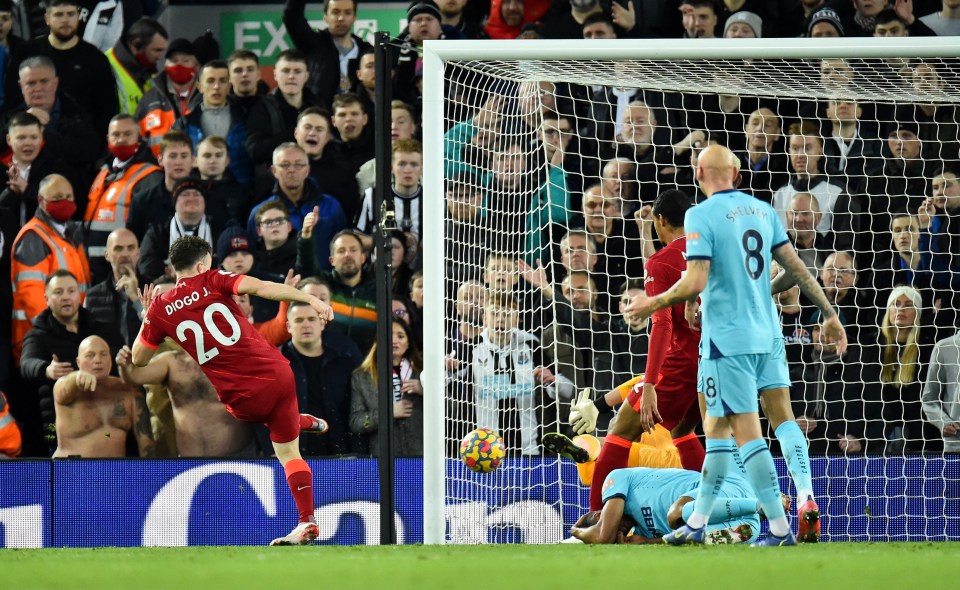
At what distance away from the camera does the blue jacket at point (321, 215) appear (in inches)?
337

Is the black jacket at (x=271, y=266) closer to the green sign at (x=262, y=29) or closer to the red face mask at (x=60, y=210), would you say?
the red face mask at (x=60, y=210)

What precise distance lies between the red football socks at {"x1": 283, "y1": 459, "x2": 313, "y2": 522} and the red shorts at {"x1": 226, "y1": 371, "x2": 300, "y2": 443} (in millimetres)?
186

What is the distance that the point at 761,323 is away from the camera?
510 cm

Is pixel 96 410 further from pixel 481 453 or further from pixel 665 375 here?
pixel 665 375

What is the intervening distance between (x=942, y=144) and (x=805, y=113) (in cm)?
101

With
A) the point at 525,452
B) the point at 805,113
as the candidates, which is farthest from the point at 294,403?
the point at 805,113

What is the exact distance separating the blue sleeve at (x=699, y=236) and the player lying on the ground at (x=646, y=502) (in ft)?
4.06

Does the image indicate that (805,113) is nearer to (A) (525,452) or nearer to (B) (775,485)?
(A) (525,452)

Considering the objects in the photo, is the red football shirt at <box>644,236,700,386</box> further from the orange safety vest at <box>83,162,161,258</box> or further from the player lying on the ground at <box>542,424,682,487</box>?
the orange safety vest at <box>83,162,161,258</box>

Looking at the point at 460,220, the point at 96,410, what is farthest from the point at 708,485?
the point at 96,410

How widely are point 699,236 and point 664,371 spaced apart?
1.27 metres

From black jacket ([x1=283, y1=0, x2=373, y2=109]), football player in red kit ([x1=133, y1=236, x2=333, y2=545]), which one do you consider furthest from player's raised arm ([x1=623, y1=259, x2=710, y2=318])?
black jacket ([x1=283, y1=0, x2=373, y2=109])

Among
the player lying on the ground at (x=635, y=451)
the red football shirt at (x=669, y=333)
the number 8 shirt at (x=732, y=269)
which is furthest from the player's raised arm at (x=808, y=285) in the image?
the player lying on the ground at (x=635, y=451)

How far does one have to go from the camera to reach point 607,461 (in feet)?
20.5
